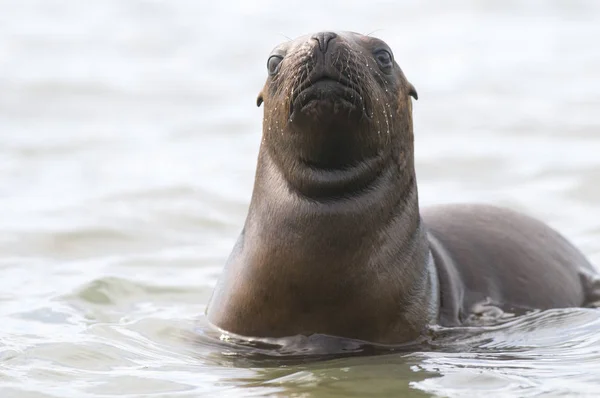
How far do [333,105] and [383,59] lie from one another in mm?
703

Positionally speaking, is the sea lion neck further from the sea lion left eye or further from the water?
the water

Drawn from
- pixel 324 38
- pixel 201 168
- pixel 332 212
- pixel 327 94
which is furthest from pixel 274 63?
pixel 201 168

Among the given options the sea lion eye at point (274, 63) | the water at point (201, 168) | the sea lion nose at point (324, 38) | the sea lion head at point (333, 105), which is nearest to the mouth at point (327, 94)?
the sea lion head at point (333, 105)

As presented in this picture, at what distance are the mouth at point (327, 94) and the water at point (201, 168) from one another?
1411mm

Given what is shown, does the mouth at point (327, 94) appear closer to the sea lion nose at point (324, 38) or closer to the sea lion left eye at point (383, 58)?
the sea lion nose at point (324, 38)

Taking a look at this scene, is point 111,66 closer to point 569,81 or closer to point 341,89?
point 569,81

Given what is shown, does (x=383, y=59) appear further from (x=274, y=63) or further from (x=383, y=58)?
(x=274, y=63)

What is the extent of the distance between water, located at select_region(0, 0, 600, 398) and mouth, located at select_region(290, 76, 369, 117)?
1.41 meters

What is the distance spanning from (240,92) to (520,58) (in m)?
4.49

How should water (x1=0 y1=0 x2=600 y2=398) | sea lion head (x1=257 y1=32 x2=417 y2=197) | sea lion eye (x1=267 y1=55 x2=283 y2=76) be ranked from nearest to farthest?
water (x1=0 y1=0 x2=600 y2=398)
sea lion head (x1=257 y1=32 x2=417 y2=197)
sea lion eye (x1=267 y1=55 x2=283 y2=76)

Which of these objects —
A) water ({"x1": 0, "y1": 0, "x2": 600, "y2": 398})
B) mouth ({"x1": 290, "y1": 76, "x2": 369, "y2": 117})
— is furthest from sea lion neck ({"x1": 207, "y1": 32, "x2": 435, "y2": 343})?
water ({"x1": 0, "y1": 0, "x2": 600, "y2": 398})

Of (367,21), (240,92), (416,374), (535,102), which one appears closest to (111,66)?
(240,92)

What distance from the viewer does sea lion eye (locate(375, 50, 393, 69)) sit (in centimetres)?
766

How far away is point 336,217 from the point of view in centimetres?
736
